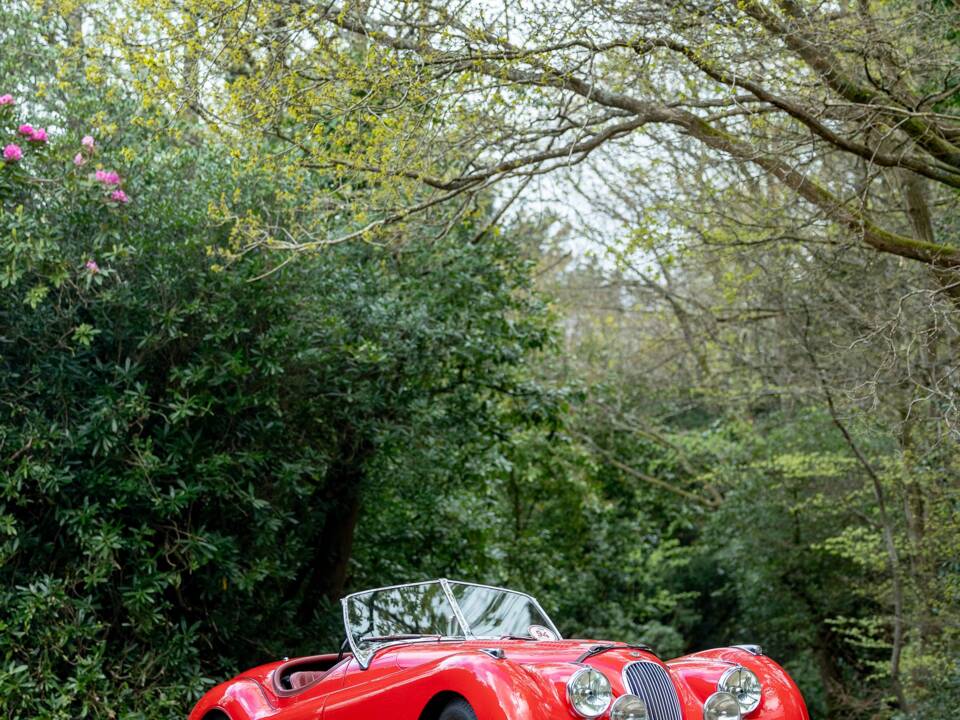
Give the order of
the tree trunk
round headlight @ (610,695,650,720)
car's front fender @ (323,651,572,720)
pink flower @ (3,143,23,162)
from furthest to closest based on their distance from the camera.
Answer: the tree trunk → pink flower @ (3,143,23,162) → round headlight @ (610,695,650,720) → car's front fender @ (323,651,572,720)

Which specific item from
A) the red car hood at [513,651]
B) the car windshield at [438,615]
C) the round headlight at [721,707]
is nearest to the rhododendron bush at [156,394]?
the car windshield at [438,615]

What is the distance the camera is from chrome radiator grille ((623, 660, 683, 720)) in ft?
18.0

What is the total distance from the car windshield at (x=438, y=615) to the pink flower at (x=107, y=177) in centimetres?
468

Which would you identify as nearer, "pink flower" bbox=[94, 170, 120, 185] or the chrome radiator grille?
the chrome radiator grille

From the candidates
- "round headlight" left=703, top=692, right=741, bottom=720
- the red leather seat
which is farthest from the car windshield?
"round headlight" left=703, top=692, right=741, bottom=720

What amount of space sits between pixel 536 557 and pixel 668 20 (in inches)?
429

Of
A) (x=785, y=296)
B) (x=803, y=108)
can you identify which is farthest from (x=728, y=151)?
(x=785, y=296)

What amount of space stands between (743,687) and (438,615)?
6.55 feet

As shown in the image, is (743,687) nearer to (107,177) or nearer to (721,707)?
(721,707)

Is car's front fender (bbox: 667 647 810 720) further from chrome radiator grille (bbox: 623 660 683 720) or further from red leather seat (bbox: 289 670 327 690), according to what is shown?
red leather seat (bbox: 289 670 327 690)

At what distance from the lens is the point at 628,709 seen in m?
5.30

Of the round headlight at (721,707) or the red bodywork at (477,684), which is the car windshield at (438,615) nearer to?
the red bodywork at (477,684)

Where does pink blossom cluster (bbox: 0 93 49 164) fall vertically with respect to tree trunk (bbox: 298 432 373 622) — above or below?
above

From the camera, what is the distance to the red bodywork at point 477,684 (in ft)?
16.9
